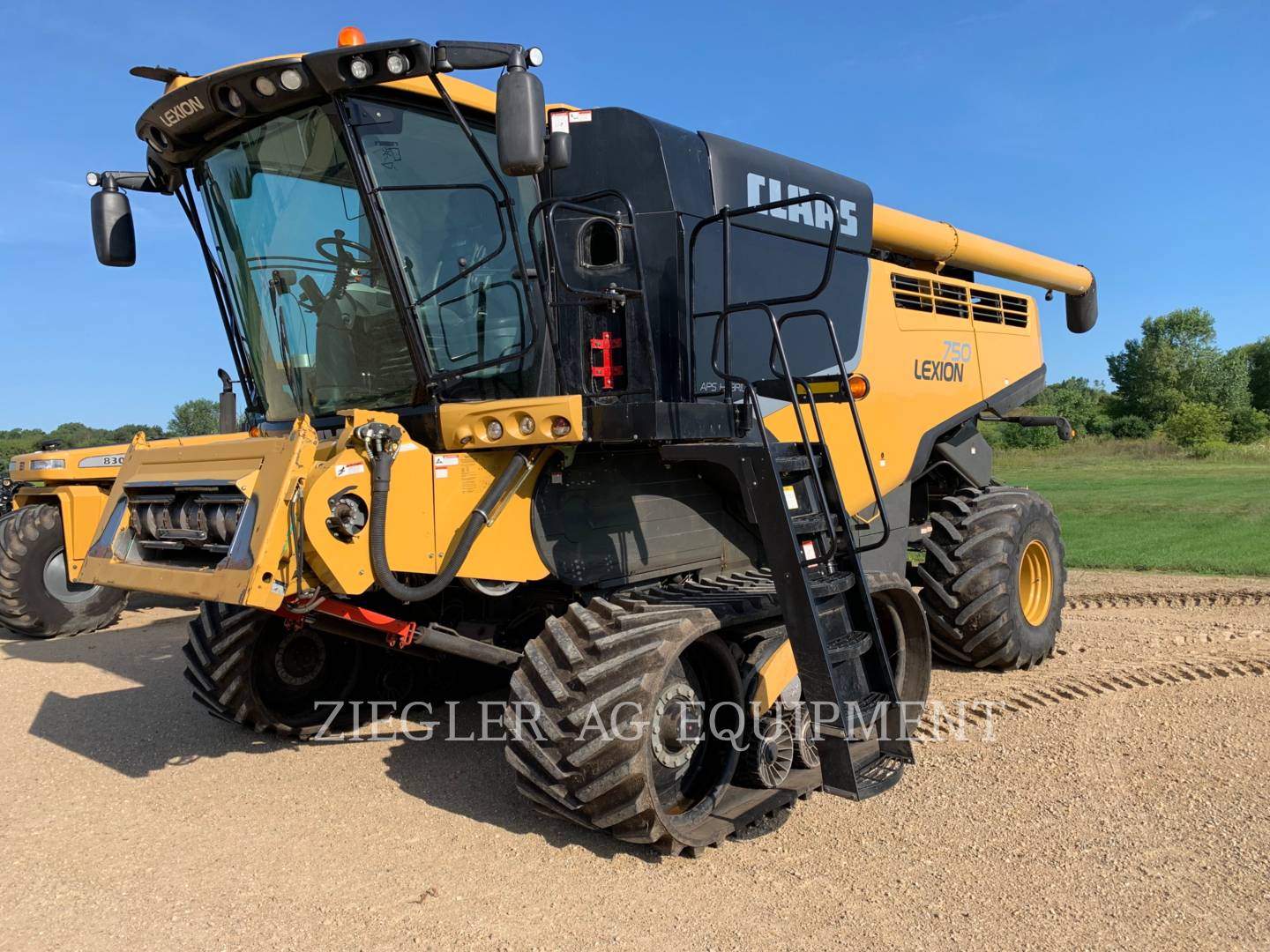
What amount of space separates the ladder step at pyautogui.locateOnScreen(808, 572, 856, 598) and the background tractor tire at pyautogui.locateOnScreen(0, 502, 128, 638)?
7.88 meters

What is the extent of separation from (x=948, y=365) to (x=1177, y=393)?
59.6 m

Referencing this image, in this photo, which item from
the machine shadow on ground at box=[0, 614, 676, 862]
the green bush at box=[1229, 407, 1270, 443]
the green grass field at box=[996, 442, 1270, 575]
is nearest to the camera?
the machine shadow on ground at box=[0, 614, 676, 862]

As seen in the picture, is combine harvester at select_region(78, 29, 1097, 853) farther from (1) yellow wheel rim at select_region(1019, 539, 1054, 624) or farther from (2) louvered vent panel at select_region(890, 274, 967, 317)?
(1) yellow wheel rim at select_region(1019, 539, 1054, 624)

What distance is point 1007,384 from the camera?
7.02m

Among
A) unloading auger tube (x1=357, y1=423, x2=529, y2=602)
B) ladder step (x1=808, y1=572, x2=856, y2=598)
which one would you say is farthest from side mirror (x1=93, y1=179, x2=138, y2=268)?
ladder step (x1=808, y1=572, x2=856, y2=598)

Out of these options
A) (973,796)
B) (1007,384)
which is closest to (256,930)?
(973,796)

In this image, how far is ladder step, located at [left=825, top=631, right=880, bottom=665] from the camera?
383cm

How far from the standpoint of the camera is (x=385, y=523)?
3.68 m

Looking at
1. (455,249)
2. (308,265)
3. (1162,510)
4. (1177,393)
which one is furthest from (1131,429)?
(308,265)

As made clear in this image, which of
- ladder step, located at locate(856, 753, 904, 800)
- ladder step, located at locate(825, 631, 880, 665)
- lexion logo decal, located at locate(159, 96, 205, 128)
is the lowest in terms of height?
ladder step, located at locate(856, 753, 904, 800)

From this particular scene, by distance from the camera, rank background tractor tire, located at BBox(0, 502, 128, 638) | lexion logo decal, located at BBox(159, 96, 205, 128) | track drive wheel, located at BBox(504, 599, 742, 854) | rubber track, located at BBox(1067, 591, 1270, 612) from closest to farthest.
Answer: track drive wheel, located at BBox(504, 599, 742, 854) < lexion logo decal, located at BBox(159, 96, 205, 128) < rubber track, located at BBox(1067, 591, 1270, 612) < background tractor tire, located at BBox(0, 502, 128, 638)

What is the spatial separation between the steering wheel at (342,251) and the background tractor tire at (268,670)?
→ 1.84m

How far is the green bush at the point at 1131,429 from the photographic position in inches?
1893

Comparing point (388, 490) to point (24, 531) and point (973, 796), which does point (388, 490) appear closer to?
point (973, 796)
